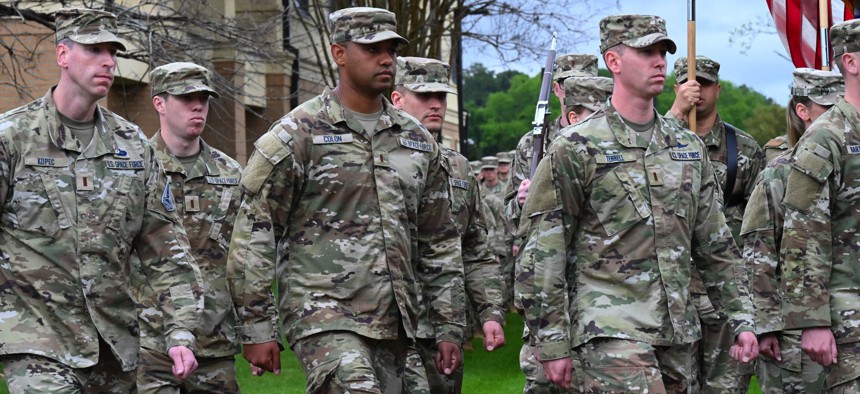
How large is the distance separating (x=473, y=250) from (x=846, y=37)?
2.99 m

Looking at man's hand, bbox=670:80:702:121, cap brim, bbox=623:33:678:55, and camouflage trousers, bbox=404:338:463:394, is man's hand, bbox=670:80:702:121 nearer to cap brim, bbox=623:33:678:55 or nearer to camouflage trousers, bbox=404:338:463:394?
cap brim, bbox=623:33:678:55

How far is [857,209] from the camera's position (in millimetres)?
7602

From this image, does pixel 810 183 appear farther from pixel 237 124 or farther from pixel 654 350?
pixel 237 124

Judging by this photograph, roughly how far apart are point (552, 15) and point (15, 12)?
1218 cm

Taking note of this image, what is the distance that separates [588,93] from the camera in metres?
11.1

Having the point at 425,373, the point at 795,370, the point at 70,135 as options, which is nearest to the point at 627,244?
the point at 425,373

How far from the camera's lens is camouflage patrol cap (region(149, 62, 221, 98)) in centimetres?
1009

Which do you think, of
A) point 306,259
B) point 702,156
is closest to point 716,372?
Result: point 702,156

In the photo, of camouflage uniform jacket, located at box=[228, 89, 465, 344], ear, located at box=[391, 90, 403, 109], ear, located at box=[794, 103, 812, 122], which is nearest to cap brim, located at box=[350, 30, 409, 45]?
camouflage uniform jacket, located at box=[228, 89, 465, 344]

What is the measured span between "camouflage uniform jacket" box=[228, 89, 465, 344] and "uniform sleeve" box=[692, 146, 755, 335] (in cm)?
145

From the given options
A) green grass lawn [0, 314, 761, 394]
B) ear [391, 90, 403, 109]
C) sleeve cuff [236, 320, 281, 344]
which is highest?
ear [391, 90, 403, 109]

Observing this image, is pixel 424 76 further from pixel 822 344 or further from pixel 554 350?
pixel 822 344

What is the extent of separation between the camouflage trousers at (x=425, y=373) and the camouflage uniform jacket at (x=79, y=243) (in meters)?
1.35

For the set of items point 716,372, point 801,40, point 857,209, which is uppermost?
point 801,40
